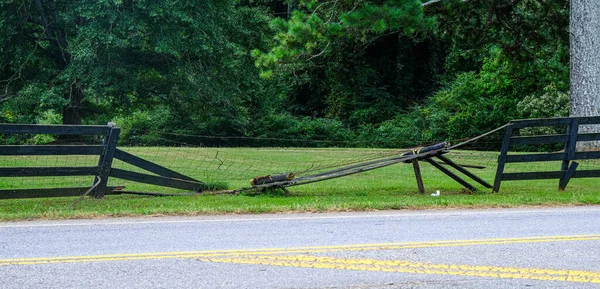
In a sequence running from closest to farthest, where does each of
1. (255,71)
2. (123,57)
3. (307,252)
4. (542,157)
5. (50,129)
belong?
(307,252)
(50,129)
(542,157)
(123,57)
(255,71)

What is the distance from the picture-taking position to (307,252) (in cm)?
759

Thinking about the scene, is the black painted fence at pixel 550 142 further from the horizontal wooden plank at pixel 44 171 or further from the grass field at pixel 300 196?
the horizontal wooden plank at pixel 44 171

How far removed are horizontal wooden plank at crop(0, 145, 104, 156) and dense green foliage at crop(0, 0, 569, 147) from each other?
31.2ft

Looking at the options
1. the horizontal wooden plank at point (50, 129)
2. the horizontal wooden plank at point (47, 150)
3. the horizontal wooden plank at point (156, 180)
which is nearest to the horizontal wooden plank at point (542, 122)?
the horizontal wooden plank at point (156, 180)

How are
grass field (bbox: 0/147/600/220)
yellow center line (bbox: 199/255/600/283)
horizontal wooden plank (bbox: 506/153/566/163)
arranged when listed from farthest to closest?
horizontal wooden plank (bbox: 506/153/566/163) → grass field (bbox: 0/147/600/220) → yellow center line (bbox: 199/255/600/283)

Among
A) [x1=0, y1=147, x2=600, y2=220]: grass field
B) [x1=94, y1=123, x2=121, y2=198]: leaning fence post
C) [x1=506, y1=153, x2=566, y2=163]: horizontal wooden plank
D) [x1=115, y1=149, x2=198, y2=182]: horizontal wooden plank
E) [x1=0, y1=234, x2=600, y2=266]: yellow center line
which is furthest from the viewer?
[x1=506, y1=153, x2=566, y2=163]: horizontal wooden plank

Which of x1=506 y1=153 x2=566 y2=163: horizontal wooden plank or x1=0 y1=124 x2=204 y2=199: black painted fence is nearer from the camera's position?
x1=0 y1=124 x2=204 y2=199: black painted fence

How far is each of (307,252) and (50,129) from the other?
19.8 feet

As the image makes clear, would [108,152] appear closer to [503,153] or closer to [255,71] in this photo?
[503,153]

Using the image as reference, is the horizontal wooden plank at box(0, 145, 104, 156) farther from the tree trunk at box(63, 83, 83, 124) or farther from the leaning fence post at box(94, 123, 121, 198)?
the tree trunk at box(63, 83, 83, 124)

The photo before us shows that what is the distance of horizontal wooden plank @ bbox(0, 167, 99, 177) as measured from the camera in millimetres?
11484

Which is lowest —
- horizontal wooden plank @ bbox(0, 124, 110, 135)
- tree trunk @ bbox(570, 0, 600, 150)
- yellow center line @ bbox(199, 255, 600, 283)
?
horizontal wooden plank @ bbox(0, 124, 110, 135)

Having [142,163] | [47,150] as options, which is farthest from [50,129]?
[142,163]

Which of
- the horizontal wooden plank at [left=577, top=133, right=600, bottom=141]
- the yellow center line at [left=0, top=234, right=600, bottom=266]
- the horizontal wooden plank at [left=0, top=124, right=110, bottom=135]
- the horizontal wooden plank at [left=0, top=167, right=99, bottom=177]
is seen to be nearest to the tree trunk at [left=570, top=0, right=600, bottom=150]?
the horizontal wooden plank at [left=577, top=133, right=600, bottom=141]
